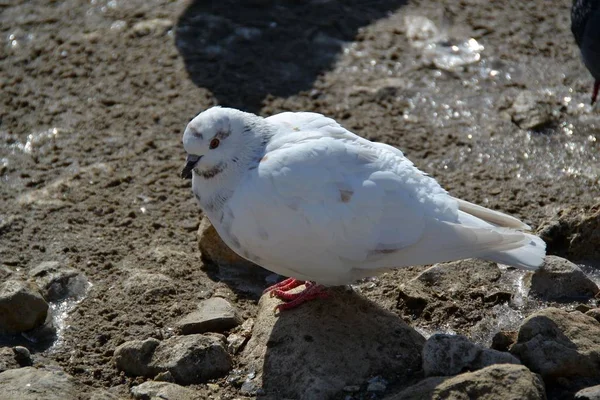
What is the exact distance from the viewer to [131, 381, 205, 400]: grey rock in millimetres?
4199

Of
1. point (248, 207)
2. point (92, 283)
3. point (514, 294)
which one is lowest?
point (92, 283)

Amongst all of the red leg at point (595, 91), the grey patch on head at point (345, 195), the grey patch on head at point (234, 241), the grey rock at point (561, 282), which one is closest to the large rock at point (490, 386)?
the grey patch on head at point (345, 195)

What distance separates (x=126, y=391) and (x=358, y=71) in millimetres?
3794

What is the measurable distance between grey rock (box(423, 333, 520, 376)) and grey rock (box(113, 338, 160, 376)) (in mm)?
1419

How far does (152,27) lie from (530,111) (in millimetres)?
3377

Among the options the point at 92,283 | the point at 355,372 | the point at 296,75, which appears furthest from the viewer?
the point at 296,75

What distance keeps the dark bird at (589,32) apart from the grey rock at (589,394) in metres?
3.30

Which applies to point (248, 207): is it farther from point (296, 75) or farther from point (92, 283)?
point (296, 75)

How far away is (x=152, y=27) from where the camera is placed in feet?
25.8

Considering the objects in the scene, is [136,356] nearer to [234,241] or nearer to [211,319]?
[211,319]

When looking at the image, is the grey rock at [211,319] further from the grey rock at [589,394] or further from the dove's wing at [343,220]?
the grey rock at [589,394]

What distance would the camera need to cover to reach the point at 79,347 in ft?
15.7

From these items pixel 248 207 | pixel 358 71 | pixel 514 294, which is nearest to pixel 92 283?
pixel 248 207

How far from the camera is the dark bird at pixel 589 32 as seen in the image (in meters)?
6.41
